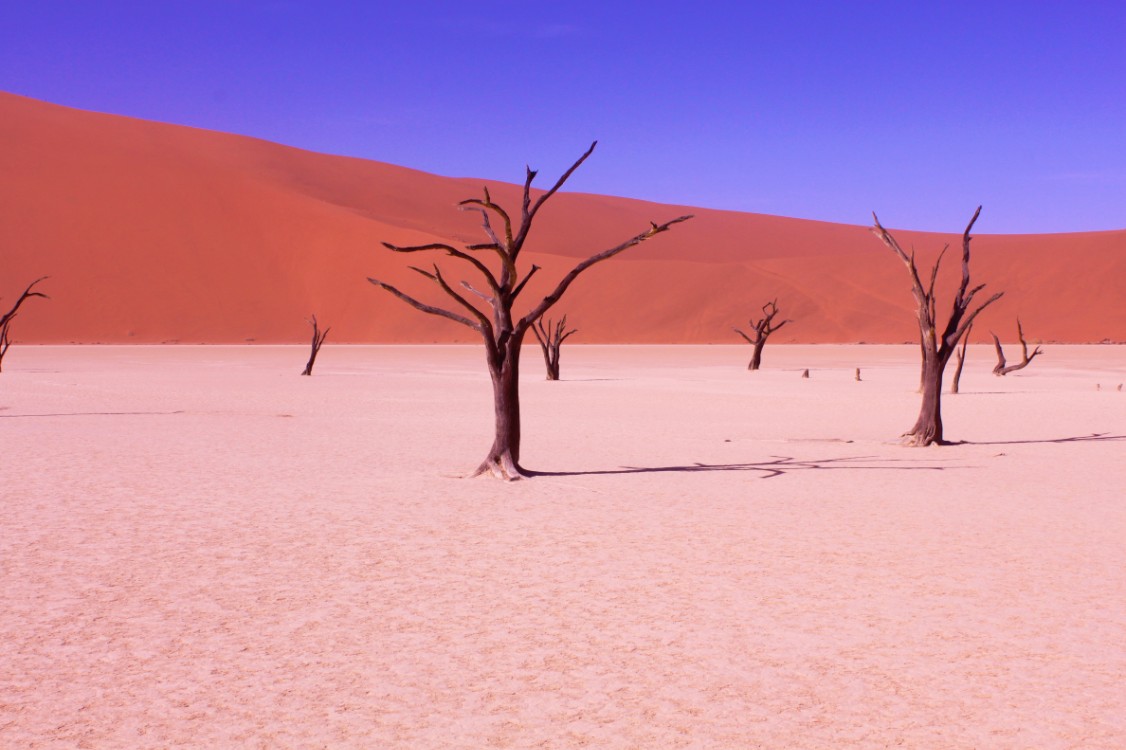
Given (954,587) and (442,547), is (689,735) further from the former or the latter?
(442,547)

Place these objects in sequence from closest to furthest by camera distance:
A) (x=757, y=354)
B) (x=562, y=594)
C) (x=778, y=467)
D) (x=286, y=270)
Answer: (x=562, y=594) → (x=778, y=467) → (x=757, y=354) → (x=286, y=270)

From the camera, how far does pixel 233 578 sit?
724 centimetres

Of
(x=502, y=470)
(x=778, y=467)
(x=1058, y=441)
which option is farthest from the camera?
(x=1058, y=441)

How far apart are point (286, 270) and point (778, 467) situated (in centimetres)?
8585

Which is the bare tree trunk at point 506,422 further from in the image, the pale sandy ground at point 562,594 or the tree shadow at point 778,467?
the pale sandy ground at point 562,594

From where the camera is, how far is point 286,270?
310 feet

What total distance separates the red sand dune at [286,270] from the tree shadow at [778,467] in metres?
72.0

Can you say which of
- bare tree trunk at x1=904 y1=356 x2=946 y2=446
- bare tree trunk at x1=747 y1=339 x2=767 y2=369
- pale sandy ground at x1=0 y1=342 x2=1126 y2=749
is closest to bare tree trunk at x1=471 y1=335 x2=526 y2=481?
pale sandy ground at x1=0 y1=342 x2=1126 y2=749

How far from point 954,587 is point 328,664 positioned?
13.2 ft

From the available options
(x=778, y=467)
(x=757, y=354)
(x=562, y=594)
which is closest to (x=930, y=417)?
(x=778, y=467)

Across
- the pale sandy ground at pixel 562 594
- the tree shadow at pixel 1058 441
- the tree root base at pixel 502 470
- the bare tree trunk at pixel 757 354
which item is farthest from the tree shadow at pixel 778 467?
the bare tree trunk at pixel 757 354

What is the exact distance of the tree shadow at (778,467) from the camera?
12961mm

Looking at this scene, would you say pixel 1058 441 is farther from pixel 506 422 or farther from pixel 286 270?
pixel 286 270

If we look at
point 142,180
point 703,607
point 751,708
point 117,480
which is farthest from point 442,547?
point 142,180
